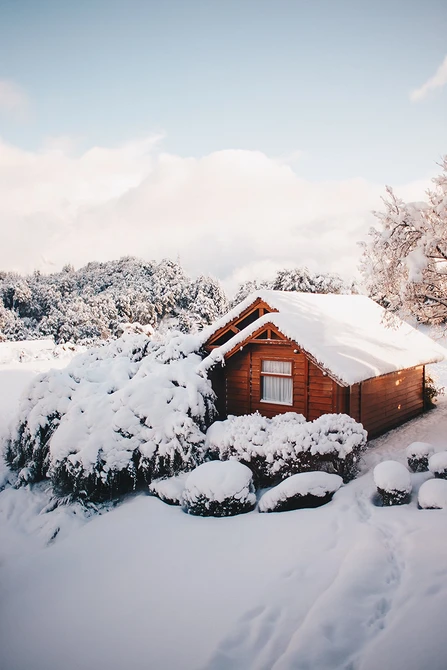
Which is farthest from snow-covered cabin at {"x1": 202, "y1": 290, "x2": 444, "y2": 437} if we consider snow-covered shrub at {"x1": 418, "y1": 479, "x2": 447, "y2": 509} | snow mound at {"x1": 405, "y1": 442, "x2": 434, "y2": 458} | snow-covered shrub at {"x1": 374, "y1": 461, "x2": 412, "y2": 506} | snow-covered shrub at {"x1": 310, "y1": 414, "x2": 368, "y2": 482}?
snow-covered shrub at {"x1": 418, "y1": 479, "x2": 447, "y2": 509}

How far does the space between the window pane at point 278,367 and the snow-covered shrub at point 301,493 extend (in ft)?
16.8

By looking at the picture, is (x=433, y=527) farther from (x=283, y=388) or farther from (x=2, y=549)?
(x=2, y=549)

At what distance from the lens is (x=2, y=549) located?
1184cm

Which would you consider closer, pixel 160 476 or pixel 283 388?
pixel 160 476

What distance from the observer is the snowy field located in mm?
6199

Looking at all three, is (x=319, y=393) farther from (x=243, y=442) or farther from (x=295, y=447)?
(x=243, y=442)

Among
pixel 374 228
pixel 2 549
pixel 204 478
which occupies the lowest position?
pixel 2 549

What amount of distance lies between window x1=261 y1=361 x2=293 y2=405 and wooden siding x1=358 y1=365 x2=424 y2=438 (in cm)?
257

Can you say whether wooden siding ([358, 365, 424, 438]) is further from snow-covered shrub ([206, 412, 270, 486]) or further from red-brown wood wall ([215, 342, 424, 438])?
snow-covered shrub ([206, 412, 270, 486])

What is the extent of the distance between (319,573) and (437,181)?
12.5 metres

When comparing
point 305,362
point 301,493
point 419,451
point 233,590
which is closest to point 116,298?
point 305,362

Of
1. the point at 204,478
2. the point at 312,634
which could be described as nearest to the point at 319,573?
the point at 312,634

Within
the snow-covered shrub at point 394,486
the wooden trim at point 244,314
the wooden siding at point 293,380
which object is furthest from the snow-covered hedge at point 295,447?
the wooden trim at point 244,314

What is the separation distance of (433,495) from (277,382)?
6.95 metres
